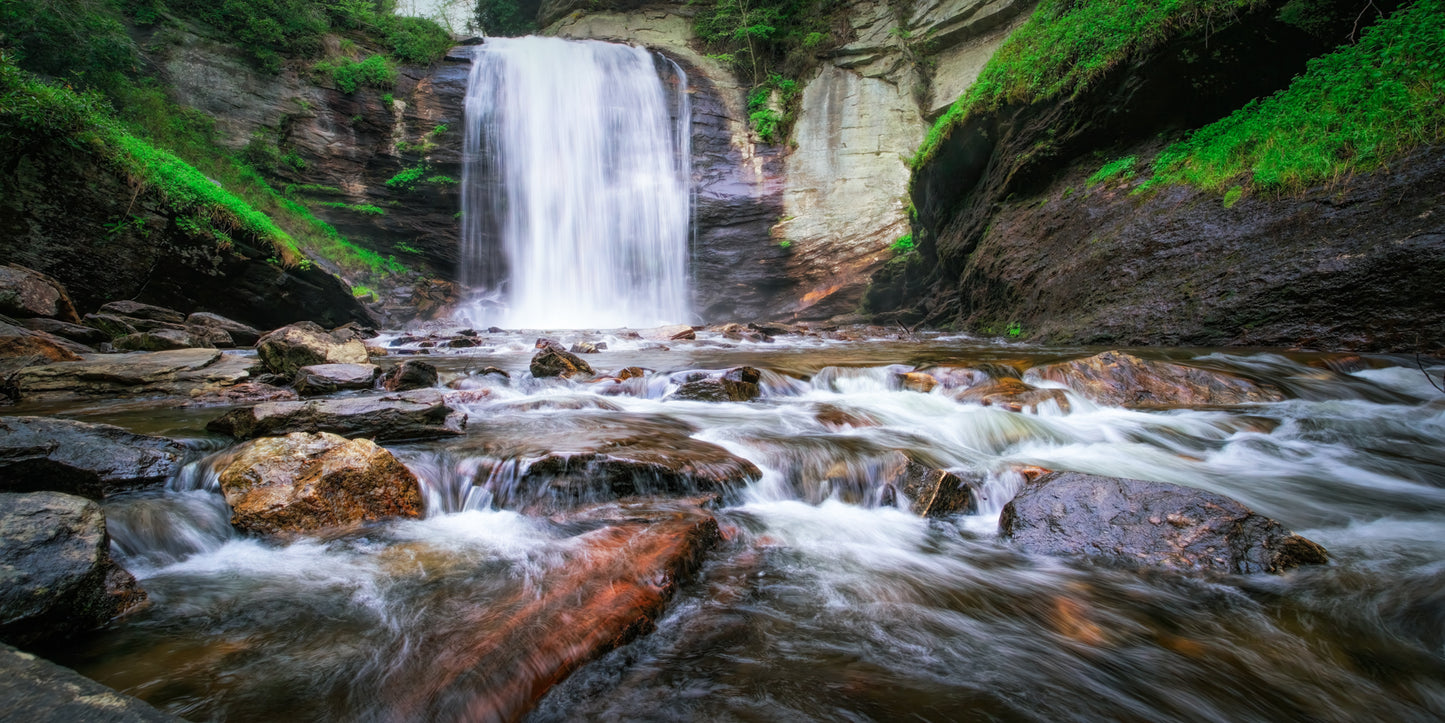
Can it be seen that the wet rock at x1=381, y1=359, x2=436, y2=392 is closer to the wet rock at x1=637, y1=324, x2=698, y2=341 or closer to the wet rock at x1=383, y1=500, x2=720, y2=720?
the wet rock at x1=383, y1=500, x2=720, y2=720

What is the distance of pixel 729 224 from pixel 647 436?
1641 cm

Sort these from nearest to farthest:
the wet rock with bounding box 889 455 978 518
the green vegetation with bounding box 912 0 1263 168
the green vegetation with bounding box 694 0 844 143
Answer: the wet rock with bounding box 889 455 978 518
the green vegetation with bounding box 912 0 1263 168
the green vegetation with bounding box 694 0 844 143

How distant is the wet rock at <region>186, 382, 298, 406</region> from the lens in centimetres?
496

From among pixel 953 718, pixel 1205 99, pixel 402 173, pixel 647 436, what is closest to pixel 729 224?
pixel 402 173

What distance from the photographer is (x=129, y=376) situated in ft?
17.0

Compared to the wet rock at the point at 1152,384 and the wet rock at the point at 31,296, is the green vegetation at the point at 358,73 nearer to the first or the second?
the wet rock at the point at 31,296

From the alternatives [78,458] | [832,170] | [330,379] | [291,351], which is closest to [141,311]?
[291,351]

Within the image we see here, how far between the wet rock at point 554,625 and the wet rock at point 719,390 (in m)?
3.20

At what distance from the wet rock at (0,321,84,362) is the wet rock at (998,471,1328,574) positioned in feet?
28.7

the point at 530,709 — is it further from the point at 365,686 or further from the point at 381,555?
the point at 381,555

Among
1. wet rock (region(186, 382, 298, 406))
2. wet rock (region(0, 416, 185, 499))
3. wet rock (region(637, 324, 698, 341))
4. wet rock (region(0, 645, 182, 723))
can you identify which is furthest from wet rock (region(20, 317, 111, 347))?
wet rock (region(637, 324, 698, 341))

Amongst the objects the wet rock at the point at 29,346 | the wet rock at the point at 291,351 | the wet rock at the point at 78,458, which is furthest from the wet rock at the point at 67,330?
the wet rock at the point at 78,458

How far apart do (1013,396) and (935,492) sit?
95.2 inches

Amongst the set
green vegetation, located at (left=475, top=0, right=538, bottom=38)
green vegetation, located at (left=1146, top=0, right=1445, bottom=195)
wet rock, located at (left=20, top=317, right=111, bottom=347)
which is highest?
green vegetation, located at (left=475, top=0, right=538, bottom=38)
